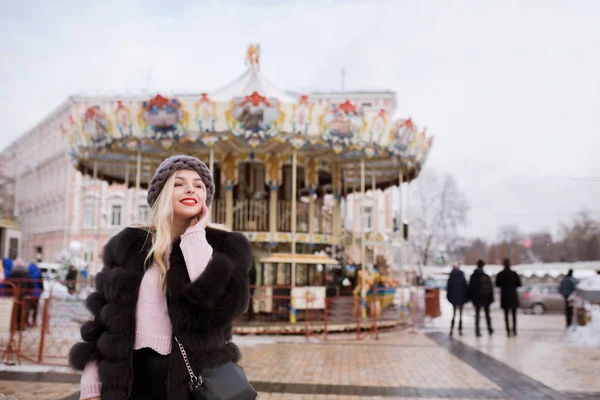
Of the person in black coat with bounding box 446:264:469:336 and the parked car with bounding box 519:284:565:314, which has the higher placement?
the person in black coat with bounding box 446:264:469:336

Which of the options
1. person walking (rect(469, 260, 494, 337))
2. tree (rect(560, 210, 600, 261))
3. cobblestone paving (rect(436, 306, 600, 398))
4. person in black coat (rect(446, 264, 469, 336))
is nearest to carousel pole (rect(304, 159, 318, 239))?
person in black coat (rect(446, 264, 469, 336))

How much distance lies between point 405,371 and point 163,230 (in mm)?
6454

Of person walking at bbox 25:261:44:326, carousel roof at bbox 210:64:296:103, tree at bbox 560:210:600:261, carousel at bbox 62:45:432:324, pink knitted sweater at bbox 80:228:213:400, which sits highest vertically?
carousel roof at bbox 210:64:296:103

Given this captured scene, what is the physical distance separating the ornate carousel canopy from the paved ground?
4.69m

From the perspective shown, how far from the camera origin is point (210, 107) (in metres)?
12.8

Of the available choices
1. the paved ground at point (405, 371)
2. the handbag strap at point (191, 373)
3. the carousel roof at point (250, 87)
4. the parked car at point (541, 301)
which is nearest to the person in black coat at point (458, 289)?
the paved ground at point (405, 371)

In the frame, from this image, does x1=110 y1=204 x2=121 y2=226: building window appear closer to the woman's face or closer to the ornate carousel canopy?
the ornate carousel canopy

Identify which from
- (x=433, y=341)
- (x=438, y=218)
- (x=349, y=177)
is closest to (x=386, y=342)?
(x=433, y=341)

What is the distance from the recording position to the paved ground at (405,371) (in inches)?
257

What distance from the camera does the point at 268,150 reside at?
48.1 ft

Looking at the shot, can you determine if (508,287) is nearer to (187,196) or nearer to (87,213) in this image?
(187,196)

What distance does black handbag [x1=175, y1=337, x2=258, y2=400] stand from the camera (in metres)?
2.10

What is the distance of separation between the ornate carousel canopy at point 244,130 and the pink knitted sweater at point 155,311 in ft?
34.4

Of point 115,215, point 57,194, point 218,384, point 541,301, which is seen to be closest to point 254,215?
point 218,384
